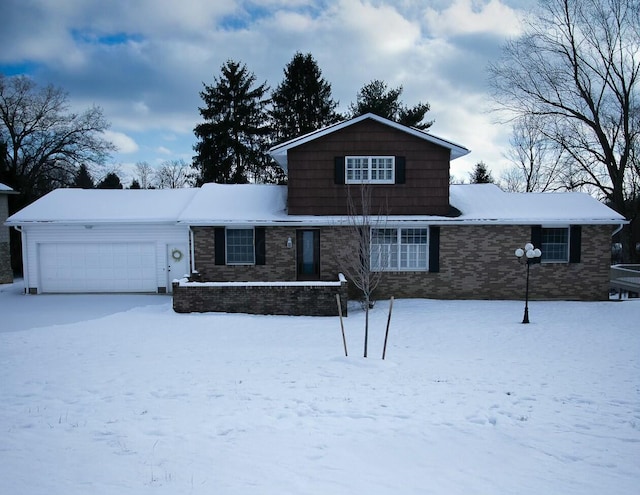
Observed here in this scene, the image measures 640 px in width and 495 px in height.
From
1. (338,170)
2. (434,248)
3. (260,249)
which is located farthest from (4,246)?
Result: (434,248)

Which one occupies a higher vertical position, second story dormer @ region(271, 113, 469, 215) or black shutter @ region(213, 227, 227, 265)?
second story dormer @ region(271, 113, 469, 215)

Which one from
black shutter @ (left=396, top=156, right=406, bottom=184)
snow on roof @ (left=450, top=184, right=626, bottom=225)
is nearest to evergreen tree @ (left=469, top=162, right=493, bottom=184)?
snow on roof @ (left=450, top=184, right=626, bottom=225)

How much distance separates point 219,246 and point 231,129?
17176 mm

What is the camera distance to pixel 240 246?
49.1 ft

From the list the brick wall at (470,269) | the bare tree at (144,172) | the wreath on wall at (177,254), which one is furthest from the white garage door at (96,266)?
the bare tree at (144,172)

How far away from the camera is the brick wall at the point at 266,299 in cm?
1238

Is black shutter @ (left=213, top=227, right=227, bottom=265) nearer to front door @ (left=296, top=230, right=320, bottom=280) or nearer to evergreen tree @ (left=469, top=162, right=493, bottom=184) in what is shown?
front door @ (left=296, top=230, right=320, bottom=280)

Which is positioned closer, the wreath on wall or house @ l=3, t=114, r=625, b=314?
house @ l=3, t=114, r=625, b=314

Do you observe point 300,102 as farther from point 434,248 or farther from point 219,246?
point 434,248

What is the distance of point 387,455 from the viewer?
444 cm

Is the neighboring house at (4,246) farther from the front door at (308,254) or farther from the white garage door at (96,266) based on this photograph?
the front door at (308,254)

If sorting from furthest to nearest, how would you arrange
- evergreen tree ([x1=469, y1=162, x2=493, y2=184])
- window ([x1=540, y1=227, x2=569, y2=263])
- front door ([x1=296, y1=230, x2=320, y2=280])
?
evergreen tree ([x1=469, y1=162, x2=493, y2=184]), window ([x1=540, y1=227, x2=569, y2=263]), front door ([x1=296, y1=230, x2=320, y2=280])

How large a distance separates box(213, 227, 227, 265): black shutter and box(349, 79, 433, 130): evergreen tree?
57.7ft

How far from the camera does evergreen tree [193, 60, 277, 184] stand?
2920cm
